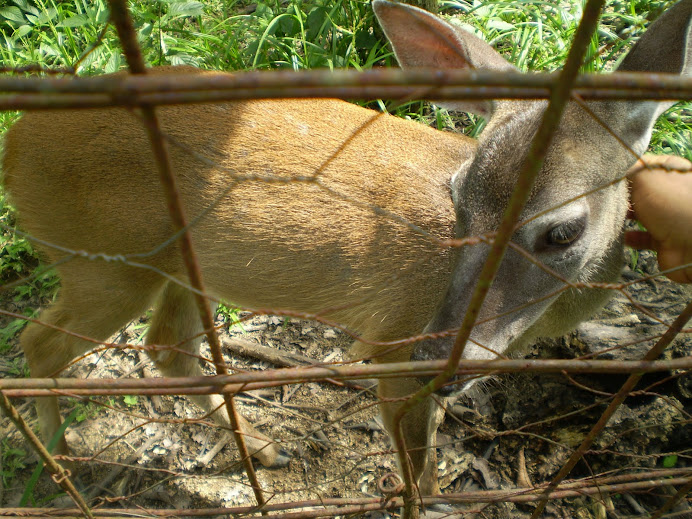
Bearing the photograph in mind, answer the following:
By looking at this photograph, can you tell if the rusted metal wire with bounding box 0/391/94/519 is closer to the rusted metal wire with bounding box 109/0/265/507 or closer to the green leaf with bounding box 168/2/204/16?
the rusted metal wire with bounding box 109/0/265/507

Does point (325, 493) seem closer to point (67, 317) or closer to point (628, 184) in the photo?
point (67, 317)

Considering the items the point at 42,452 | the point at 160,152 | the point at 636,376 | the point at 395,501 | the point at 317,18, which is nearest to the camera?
the point at 160,152

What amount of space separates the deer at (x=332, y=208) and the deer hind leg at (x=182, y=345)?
0.46 m

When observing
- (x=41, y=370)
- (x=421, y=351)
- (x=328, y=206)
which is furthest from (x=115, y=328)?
(x=421, y=351)

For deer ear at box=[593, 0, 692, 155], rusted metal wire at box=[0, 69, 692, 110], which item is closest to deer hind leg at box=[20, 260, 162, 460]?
rusted metal wire at box=[0, 69, 692, 110]

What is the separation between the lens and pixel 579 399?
3012 millimetres

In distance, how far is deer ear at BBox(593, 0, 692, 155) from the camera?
6.75ft

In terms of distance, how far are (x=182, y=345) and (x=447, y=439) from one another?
1.69 meters

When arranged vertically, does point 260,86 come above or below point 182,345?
above

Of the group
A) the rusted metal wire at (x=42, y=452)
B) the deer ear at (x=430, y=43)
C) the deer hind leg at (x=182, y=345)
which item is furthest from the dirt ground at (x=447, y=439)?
the deer ear at (x=430, y=43)

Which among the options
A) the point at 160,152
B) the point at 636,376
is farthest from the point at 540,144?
the point at 636,376

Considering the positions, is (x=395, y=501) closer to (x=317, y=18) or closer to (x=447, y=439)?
(x=447, y=439)

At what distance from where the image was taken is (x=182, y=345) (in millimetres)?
3291

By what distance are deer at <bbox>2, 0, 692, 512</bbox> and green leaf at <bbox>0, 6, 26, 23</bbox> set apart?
285cm
